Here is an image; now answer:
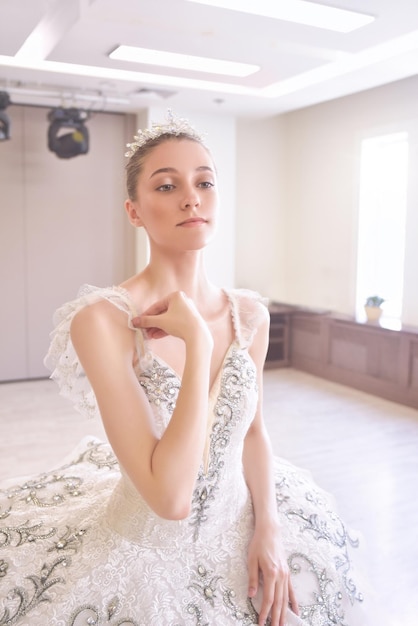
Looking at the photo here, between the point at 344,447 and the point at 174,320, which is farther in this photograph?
the point at 344,447

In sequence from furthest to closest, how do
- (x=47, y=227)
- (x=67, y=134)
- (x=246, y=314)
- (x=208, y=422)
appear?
1. (x=47, y=227)
2. (x=67, y=134)
3. (x=246, y=314)
4. (x=208, y=422)

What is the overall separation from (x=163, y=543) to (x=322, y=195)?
17.7 feet

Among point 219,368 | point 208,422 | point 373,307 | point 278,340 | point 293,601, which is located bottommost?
point 278,340

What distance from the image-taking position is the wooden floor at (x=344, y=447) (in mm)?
2682

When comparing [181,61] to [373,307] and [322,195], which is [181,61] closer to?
[322,195]

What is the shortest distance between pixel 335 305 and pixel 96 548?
513 cm

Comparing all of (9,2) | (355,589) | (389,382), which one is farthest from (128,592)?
(389,382)

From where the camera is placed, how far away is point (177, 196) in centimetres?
129

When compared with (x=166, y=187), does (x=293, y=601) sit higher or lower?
lower

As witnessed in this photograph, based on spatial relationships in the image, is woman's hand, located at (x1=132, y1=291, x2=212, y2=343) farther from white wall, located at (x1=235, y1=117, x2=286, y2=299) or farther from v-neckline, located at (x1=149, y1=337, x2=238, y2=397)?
white wall, located at (x1=235, y1=117, x2=286, y2=299)

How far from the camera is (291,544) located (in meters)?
1.40

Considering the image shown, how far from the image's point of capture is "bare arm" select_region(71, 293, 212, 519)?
3.59 feet

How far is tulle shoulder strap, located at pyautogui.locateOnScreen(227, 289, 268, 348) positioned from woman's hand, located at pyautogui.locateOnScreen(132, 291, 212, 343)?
329 millimetres

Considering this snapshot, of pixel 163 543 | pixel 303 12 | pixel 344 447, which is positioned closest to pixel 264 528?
pixel 163 543
